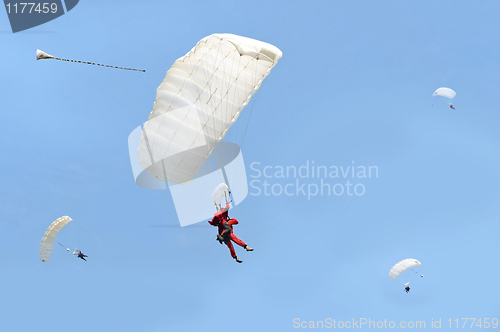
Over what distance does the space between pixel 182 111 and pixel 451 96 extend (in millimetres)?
29070

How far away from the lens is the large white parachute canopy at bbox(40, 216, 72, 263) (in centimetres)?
4509

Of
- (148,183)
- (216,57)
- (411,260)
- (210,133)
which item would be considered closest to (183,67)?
(216,57)

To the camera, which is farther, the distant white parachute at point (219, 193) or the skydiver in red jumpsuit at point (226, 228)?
the distant white parachute at point (219, 193)

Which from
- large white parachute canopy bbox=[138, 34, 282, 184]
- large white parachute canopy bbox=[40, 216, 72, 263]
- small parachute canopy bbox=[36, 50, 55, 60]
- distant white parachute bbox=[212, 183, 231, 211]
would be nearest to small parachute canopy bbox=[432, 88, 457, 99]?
large white parachute canopy bbox=[138, 34, 282, 184]

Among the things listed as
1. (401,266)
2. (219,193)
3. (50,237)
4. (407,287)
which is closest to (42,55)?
(219,193)

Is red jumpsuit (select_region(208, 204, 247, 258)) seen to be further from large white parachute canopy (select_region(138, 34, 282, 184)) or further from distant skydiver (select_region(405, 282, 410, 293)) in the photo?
distant skydiver (select_region(405, 282, 410, 293))

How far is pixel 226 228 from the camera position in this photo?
94.0ft

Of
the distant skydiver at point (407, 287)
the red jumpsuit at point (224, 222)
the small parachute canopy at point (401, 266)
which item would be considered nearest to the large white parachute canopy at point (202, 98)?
the red jumpsuit at point (224, 222)

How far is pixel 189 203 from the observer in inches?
1479

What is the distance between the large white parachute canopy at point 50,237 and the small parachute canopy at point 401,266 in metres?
26.2

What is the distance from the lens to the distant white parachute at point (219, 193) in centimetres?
3003

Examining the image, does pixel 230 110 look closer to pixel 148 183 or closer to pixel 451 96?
pixel 148 183

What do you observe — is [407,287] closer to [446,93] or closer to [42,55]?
[446,93]

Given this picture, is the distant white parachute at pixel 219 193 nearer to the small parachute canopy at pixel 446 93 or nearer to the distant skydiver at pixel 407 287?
the distant skydiver at pixel 407 287
